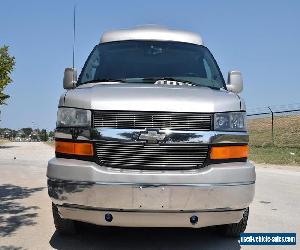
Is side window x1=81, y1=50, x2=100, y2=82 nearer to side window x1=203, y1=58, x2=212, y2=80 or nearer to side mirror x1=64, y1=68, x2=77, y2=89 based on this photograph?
side mirror x1=64, y1=68, x2=77, y2=89

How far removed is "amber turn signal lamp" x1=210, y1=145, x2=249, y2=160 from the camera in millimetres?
3664

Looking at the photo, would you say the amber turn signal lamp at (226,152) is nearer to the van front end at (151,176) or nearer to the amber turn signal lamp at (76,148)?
the van front end at (151,176)

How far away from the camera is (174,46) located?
5.42 metres

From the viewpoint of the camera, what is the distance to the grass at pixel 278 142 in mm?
15177

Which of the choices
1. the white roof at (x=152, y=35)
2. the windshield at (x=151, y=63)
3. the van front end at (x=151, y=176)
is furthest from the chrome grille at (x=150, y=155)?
the white roof at (x=152, y=35)

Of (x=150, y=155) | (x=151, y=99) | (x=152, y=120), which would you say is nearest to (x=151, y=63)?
(x=151, y=99)

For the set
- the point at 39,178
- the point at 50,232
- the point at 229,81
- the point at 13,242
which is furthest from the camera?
the point at 39,178

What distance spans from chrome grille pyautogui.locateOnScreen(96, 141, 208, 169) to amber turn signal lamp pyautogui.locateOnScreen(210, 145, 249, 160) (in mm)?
105

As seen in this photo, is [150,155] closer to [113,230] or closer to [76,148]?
[76,148]

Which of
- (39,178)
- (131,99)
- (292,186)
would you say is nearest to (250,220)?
(131,99)

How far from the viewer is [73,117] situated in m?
3.79

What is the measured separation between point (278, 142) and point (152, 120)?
750 inches

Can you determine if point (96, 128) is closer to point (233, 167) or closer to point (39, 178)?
point (233, 167)

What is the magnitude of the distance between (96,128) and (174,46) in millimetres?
2152
